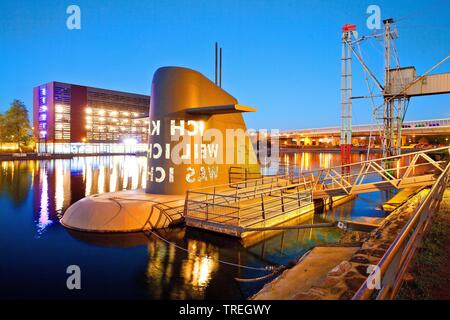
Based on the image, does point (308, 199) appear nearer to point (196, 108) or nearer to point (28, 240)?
point (196, 108)

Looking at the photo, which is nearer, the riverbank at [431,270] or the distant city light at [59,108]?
the riverbank at [431,270]

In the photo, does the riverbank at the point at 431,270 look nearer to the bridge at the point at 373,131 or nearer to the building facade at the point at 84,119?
the bridge at the point at 373,131

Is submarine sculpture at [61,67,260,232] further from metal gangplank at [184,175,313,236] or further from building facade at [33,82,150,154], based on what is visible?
building facade at [33,82,150,154]

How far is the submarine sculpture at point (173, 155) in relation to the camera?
1421 centimetres

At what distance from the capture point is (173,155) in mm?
16500

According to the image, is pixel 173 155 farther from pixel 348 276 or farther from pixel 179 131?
pixel 348 276

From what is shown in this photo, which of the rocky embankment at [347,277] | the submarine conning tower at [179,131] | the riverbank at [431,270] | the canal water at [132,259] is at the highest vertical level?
the submarine conning tower at [179,131]

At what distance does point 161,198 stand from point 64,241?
190 inches

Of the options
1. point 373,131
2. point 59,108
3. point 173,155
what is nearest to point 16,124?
point 59,108

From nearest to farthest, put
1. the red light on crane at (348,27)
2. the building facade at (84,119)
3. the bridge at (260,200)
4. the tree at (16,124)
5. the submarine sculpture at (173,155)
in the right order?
the bridge at (260,200), the submarine sculpture at (173,155), the red light on crane at (348,27), the tree at (16,124), the building facade at (84,119)

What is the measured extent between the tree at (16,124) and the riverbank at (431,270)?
292ft

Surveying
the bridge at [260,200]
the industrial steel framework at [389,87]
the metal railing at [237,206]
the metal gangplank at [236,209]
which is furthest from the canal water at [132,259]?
the industrial steel framework at [389,87]

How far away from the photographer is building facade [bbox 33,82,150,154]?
296 feet

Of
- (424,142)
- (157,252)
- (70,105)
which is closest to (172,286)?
(157,252)
